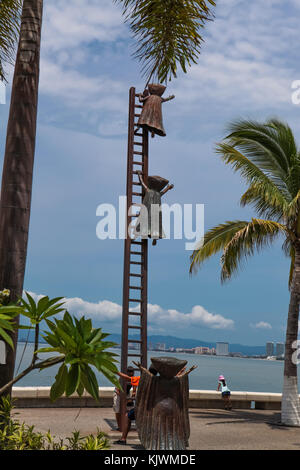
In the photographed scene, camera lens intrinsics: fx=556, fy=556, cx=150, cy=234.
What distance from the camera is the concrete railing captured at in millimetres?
15492

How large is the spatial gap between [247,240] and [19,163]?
1080cm

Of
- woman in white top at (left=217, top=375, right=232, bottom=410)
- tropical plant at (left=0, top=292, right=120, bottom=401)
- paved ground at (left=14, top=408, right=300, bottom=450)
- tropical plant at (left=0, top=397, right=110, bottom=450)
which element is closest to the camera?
tropical plant at (left=0, top=292, right=120, bottom=401)

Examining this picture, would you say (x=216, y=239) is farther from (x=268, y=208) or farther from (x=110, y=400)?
(x=110, y=400)

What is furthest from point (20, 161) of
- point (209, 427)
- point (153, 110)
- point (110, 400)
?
point (110, 400)

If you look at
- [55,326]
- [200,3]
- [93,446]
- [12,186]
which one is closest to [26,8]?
[12,186]

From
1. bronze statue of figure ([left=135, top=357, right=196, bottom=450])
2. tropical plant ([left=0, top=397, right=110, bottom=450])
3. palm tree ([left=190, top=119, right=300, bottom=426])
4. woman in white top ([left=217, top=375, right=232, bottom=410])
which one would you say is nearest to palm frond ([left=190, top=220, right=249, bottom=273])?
palm tree ([left=190, top=119, right=300, bottom=426])

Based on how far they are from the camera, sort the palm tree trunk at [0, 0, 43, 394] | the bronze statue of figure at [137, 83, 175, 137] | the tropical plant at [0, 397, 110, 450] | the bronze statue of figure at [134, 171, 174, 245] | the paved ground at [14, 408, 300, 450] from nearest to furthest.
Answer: the tropical plant at [0, 397, 110, 450]
the palm tree trunk at [0, 0, 43, 394]
the paved ground at [14, 408, 300, 450]
the bronze statue of figure at [134, 171, 174, 245]
the bronze statue of figure at [137, 83, 175, 137]

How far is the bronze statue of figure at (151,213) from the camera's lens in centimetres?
1269

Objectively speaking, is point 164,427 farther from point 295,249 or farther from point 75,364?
point 295,249

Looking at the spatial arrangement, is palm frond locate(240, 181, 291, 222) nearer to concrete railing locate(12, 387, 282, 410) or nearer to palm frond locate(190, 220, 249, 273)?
palm frond locate(190, 220, 249, 273)

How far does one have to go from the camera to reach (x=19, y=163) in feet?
21.8

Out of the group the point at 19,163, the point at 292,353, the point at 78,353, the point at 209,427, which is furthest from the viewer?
the point at 292,353

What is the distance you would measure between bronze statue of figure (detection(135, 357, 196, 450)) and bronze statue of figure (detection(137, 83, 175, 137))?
20.1 feet
